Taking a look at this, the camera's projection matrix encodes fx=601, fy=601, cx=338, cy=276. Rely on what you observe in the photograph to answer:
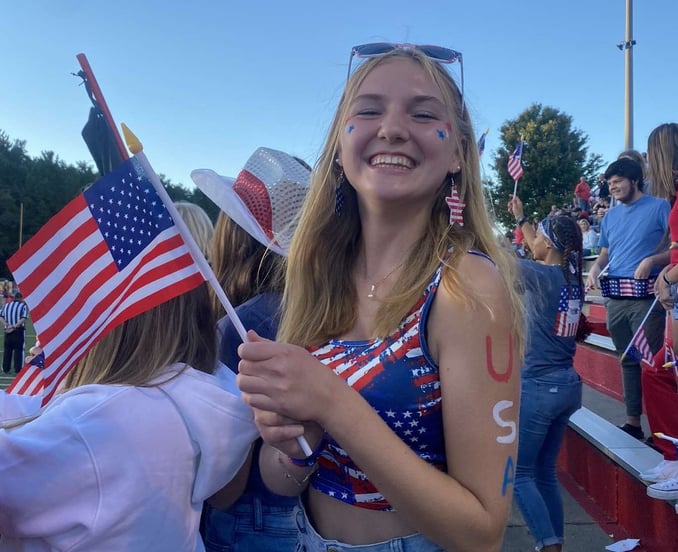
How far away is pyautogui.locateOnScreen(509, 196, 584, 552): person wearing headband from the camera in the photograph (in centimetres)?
357

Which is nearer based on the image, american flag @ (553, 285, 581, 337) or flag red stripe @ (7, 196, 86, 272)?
flag red stripe @ (7, 196, 86, 272)

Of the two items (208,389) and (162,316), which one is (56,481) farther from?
(162,316)

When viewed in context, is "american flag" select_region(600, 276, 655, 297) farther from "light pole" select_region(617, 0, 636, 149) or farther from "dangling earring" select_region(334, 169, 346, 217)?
"light pole" select_region(617, 0, 636, 149)

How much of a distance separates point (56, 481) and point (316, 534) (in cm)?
64

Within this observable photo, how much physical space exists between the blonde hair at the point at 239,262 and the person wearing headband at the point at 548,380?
172cm

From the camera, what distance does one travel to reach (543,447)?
385 centimetres

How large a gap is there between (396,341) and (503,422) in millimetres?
292

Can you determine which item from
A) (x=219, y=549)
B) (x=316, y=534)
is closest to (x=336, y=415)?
(x=316, y=534)

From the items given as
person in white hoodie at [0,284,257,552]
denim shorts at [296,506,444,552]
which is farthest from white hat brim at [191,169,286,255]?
denim shorts at [296,506,444,552]

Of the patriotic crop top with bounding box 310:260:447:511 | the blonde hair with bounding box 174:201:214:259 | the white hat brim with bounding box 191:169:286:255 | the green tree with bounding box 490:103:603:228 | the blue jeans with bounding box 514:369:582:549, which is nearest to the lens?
the patriotic crop top with bounding box 310:260:447:511

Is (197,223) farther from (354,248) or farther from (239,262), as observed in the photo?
(354,248)

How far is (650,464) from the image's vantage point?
12.4 ft

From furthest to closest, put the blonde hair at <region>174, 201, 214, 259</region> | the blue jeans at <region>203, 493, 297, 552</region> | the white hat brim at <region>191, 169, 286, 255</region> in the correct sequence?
the blonde hair at <region>174, 201, 214, 259</region> < the white hat brim at <region>191, 169, 286, 255</region> < the blue jeans at <region>203, 493, 297, 552</region>

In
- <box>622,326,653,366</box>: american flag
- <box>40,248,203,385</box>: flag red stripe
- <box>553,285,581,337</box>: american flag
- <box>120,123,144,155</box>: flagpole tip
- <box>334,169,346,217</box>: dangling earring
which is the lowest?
<box>622,326,653,366</box>: american flag
